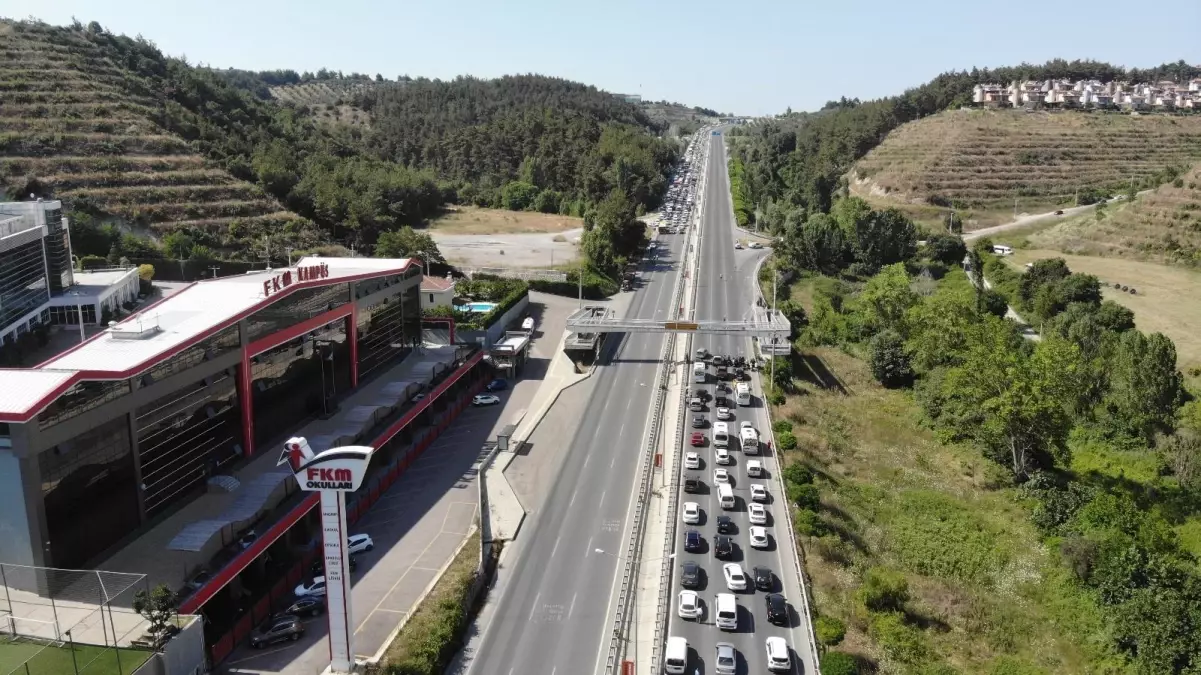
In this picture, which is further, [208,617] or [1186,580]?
[1186,580]

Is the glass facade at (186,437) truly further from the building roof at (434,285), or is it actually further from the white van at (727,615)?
the building roof at (434,285)

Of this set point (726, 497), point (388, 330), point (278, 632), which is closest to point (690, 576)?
point (726, 497)

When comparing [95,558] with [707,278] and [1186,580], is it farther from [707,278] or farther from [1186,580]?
[707,278]

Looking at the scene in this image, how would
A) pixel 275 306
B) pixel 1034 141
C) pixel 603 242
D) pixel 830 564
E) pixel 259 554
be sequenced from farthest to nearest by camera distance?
pixel 1034 141 < pixel 603 242 < pixel 275 306 < pixel 830 564 < pixel 259 554

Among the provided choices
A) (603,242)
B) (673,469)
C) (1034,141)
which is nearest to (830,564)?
(673,469)

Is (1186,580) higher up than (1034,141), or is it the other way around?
(1034,141)

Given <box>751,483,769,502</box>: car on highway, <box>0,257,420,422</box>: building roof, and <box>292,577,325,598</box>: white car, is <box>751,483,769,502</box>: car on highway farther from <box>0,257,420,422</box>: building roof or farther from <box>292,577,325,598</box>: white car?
<box>0,257,420,422</box>: building roof

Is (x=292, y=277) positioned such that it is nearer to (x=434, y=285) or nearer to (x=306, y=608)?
(x=306, y=608)
